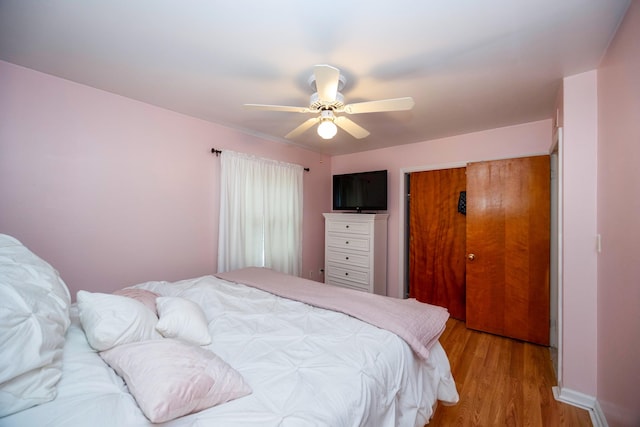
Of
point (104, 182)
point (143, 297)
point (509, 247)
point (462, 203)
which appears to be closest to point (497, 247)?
point (509, 247)

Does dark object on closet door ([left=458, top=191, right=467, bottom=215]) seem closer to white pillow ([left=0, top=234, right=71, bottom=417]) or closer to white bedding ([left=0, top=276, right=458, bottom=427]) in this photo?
white bedding ([left=0, top=276, right=458, bottom=427])

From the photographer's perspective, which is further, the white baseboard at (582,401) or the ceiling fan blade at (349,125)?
the ceiling fan blade at (349,125)

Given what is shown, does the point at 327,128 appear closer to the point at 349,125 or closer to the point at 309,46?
the point at 349,125

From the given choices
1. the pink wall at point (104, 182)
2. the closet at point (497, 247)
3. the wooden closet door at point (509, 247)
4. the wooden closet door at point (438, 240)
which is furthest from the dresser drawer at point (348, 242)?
the pink wall at point (104, 182)

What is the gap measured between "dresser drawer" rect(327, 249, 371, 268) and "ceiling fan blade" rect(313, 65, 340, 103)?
2369 millimetres

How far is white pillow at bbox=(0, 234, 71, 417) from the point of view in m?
0.77

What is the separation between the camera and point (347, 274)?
374cm

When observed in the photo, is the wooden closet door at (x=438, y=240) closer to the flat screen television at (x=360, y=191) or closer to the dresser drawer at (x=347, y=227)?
the flat screen television at (x=360, y=191)

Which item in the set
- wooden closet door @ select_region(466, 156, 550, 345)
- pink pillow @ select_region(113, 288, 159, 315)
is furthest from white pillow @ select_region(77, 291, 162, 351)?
wooden closet door @ select_region(466, 156, 550, 345)

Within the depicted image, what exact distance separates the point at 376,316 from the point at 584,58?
217 cm

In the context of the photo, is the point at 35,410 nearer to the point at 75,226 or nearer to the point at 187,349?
the point at 187,349

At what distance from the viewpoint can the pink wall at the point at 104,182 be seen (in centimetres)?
190

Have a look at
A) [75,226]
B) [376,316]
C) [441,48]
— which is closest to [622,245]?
[376,316]

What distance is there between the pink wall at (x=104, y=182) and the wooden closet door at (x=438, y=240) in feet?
8.86
